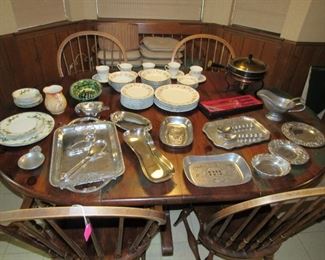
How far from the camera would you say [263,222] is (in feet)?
2.67

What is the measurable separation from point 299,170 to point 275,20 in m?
1.92

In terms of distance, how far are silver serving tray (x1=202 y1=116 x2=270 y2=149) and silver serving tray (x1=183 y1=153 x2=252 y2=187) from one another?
75mm

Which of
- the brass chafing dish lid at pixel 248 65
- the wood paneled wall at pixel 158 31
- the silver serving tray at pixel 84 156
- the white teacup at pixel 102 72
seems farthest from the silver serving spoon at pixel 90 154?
the wood paneled wall at pixel 158 31

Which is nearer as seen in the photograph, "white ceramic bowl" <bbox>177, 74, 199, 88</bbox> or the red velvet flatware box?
the red velvet flatware box

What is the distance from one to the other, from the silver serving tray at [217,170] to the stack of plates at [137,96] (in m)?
0.42

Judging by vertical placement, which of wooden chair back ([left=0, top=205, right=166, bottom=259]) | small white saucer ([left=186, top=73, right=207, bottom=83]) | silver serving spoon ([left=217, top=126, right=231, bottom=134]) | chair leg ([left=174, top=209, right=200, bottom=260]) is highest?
small white saucer ([left=186, top=73, right=207, bottom=83])

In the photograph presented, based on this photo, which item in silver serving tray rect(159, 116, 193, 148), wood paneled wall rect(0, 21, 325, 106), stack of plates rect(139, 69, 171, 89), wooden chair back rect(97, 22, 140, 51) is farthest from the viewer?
wooden chair back rect(97, 22, 140, 51)

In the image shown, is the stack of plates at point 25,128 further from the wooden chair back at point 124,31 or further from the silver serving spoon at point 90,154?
the wooden chair back at point 124,31

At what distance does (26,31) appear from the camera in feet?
7.15

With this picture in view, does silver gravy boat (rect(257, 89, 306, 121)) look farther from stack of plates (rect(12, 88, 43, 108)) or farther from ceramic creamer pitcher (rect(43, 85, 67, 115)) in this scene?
stack of plates (rect(12, 88, 43, 108))

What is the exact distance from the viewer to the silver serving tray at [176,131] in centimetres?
104

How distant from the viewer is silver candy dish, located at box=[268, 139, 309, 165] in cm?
98

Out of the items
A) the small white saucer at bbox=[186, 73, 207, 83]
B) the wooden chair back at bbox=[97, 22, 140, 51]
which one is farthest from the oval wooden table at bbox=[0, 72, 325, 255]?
the wooden chair back at bbox=[97, 22, 140, 51]

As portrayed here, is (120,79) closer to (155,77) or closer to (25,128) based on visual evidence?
(155,77)
